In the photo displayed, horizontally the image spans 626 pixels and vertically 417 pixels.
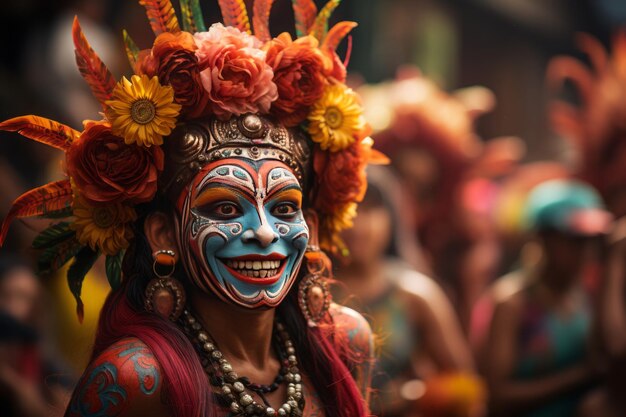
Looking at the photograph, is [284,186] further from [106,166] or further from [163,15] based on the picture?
[163,15]

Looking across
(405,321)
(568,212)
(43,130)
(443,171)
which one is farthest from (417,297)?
(43,130)

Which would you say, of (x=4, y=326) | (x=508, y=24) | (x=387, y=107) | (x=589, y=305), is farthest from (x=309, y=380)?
(x=508, y=24)

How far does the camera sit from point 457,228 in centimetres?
793

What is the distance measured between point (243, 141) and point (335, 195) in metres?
0.39

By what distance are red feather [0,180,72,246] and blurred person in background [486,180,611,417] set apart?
Result: 343 centimetres

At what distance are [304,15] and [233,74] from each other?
0.42 metres

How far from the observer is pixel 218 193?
10.6ft

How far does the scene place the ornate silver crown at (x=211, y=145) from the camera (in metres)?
3.27

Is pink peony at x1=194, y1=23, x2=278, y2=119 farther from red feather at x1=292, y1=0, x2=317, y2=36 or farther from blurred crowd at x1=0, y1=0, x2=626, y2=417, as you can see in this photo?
blurred crowd at x1=0, y1=0, x2=626, y2=417

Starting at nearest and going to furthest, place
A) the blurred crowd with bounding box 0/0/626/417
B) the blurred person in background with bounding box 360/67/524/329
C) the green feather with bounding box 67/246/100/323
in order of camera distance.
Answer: the green feather with bounding box 67/246/100/323 → the blurred crowd with bounding box 0/0/626/417 → the blurred person in background with bounding box 360/67/524/329

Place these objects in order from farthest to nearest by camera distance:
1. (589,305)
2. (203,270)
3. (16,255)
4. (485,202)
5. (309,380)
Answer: (485,202) < (589,305) < (16,255) < (309,380) < (203,270)

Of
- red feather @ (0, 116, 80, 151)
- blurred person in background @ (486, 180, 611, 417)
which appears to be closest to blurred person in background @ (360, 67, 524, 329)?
blurred person in background @ (486, 180, 611, 417)

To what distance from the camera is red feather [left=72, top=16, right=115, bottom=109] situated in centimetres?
325

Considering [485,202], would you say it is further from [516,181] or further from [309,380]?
[309,380]
